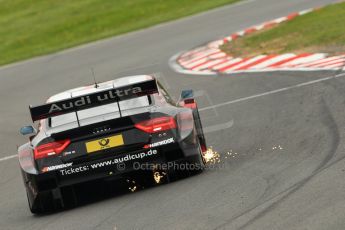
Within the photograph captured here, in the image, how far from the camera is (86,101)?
28.2 feet

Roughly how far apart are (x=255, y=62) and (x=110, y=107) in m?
8.82

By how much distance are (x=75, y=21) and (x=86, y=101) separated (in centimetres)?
2364

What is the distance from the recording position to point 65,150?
28.3 ft

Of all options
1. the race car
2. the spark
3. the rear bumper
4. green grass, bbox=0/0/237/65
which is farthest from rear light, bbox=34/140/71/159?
green grass, bbox=0/0/237/65

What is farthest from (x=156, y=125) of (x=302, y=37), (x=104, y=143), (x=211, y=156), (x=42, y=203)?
A: (x=302, y=37)

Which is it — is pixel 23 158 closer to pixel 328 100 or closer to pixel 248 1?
pixel 328 100

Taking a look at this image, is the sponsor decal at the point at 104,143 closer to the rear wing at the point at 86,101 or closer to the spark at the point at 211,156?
the rear wing at the point at 86,101

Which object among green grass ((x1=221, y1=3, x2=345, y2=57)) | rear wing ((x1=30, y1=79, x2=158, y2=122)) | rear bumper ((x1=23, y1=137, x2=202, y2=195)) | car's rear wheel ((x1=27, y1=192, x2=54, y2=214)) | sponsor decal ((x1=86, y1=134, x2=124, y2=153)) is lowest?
green grass ((x1=221, y1=3, x2=345, y2=57))

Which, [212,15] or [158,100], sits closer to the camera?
[158,100]

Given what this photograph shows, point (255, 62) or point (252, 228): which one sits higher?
point (252, 228)

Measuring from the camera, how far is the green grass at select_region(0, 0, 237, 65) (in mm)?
28442

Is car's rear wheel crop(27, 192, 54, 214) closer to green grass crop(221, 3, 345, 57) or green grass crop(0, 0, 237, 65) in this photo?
green grass crop(221, 3, 345, 57)

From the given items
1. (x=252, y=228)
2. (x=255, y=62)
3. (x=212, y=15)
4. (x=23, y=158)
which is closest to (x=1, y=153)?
(x=23, y=158)

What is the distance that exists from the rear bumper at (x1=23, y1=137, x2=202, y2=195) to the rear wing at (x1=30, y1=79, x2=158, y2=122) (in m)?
0.54
